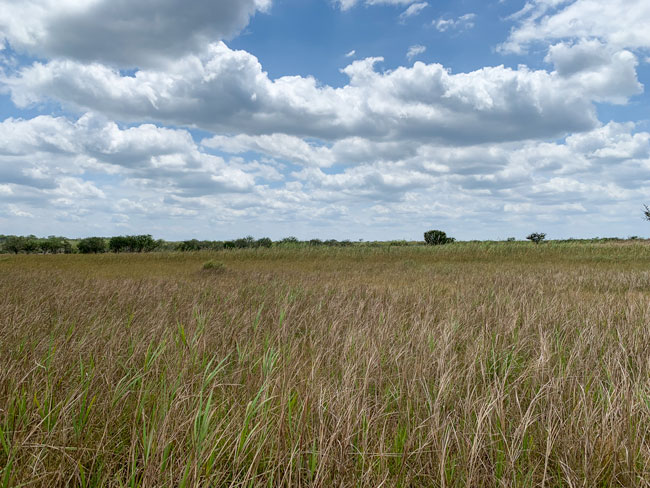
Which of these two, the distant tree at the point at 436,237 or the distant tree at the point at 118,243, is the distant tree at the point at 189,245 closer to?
the distant tree at the point at 118,243

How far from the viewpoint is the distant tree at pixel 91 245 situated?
1398 inches

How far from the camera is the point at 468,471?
188 cm

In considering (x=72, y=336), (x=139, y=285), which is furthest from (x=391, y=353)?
(x=139, y=285)

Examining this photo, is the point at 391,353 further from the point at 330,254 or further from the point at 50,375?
the point at 330,254

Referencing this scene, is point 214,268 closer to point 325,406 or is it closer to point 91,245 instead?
point 325,406

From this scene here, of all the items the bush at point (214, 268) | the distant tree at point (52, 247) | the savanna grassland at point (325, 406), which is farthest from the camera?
the distant tree at point (52, 247)

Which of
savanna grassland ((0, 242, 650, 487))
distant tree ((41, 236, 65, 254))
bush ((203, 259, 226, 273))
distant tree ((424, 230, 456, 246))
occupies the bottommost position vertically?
savanna grassland ((0, 242, 650, 487))

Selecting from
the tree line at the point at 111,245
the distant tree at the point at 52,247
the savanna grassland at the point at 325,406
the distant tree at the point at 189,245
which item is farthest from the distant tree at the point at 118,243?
the savanna grassland at the point at 325,406

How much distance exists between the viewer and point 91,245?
35.8m

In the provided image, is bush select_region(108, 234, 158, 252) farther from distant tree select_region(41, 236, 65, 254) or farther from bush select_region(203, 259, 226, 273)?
bush select_region(203, 259, 226, 273)

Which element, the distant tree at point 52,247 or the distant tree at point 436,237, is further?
the distant tree at point 436,237

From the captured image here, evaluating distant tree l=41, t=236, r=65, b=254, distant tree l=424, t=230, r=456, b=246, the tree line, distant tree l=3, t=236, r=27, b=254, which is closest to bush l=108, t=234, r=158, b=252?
the tree line

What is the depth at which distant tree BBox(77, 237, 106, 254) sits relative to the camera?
116 ft

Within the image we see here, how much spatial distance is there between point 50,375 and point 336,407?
7.00ft
